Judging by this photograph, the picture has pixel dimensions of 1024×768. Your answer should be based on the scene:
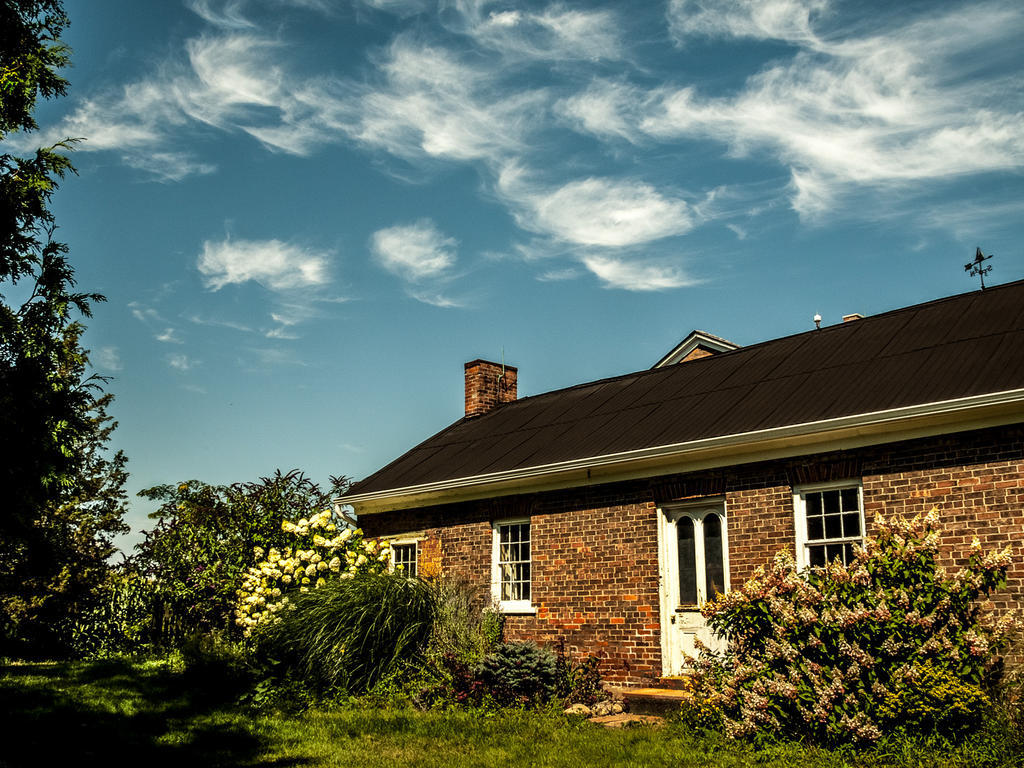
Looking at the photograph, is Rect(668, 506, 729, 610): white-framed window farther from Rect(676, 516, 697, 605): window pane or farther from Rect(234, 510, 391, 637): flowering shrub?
Rect(234, 510, 391, 637): flowering shrub

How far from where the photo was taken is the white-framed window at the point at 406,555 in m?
16.7

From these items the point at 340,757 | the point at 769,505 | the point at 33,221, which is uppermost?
the point at 33,221

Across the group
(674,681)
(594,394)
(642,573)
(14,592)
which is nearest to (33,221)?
(14,592)

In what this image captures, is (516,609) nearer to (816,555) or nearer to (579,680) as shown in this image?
(579,680)

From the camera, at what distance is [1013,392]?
9.38 meters

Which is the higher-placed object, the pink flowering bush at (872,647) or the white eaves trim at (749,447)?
the white eaves trim at (749,447)

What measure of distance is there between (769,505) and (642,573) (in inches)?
84.3

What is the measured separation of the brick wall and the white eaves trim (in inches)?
5.1

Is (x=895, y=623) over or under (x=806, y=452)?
under

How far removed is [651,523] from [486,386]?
8725mm

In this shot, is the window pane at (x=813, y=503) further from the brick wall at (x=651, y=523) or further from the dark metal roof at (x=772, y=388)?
the dark metal roof at (x=772, y=388)

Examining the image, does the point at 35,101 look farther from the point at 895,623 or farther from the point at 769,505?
the point at 895,623

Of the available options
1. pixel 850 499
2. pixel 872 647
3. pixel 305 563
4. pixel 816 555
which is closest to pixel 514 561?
pixel 305 563

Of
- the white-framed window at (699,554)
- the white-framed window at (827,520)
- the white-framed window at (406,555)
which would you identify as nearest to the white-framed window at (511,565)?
the white-framed window at (406,555)
